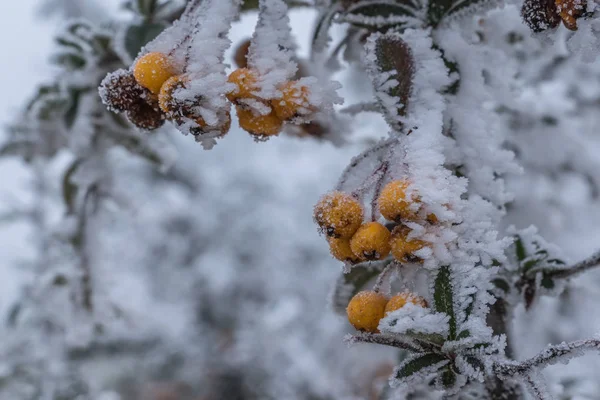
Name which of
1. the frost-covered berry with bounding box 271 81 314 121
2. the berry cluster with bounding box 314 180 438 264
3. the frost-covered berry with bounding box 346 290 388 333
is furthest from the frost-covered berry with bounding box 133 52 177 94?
the frost-covered berry with bounding box 346 290 388 333

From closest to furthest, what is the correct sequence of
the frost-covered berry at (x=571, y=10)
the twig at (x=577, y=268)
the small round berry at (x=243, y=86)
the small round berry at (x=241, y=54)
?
the frost-covered berry at (x=571, y=10) → the small round berry at (x=243, y=86) → the twig at (x=577, y=268) → the small round berry at (x=241, y=54)

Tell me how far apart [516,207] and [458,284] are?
1.43 metres

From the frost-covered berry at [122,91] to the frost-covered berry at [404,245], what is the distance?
36cm

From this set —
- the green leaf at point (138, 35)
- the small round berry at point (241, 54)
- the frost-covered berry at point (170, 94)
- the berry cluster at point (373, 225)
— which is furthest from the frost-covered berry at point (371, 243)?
the green leaf at point (138, 35)

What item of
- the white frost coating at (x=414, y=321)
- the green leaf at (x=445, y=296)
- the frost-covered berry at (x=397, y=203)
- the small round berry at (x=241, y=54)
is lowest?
the white frost coating at (x=414, y=321)

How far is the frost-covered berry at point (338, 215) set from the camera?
0.63 m

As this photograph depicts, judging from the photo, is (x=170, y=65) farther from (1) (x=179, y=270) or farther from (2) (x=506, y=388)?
(1) (x=179, y=270)

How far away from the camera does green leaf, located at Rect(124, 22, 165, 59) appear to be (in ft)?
3.46

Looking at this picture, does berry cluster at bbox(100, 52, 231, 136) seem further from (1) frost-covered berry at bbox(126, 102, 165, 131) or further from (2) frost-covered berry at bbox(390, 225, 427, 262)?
(2) frost-covered berry at bbox(390, 225, 427, 262)

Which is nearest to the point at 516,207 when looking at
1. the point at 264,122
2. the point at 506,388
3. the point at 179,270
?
the point at 506,388

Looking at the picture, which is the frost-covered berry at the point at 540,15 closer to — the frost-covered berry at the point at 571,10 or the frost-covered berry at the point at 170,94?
the frost-covered berry at the point at 571,10

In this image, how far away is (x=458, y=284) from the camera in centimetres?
62

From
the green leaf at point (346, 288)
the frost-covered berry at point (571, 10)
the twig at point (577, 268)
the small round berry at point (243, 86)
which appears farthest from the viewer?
the green leaf at point (346, 288)

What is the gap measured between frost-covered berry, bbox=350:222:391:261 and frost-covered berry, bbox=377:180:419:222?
3cm
